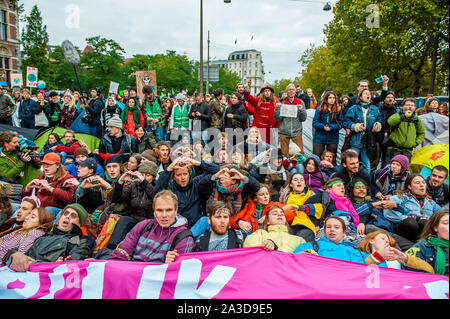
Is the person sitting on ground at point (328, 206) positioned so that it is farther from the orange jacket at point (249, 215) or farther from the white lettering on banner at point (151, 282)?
the white lettering on banner at point (151, 282)

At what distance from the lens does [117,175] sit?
15.5 ft

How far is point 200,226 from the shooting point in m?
4.10

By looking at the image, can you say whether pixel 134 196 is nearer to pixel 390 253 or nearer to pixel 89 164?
pixel 89 164

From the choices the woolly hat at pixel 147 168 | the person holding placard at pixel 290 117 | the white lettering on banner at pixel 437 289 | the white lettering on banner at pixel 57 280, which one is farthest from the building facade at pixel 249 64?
the white lettering on banner at pixel 437 289

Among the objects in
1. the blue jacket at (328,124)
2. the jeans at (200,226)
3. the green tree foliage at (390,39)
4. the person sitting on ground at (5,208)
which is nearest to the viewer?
the jeans at (200,226)

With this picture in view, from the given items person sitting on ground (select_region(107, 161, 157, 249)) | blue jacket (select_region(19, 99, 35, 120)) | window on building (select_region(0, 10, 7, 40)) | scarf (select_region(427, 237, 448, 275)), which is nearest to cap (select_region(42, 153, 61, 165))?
person sitting on ground (select_region(107, 161, 157, 249))

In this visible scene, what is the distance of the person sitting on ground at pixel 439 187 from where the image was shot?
174 inches

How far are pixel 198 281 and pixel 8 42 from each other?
42.0 m

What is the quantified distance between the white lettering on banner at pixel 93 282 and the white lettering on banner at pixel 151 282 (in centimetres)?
39

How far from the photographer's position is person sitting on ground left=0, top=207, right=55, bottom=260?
3.64 m

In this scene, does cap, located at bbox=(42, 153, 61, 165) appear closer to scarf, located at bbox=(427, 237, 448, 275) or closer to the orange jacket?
the orange jacket
